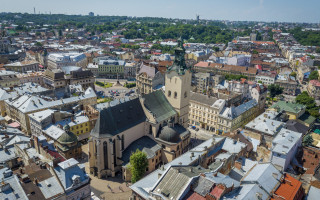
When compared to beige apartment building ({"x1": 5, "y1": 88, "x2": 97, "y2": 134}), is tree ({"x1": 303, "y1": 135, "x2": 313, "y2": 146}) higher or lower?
lower

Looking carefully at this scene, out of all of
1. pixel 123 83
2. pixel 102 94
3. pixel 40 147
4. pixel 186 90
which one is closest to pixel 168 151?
pixel 186 90

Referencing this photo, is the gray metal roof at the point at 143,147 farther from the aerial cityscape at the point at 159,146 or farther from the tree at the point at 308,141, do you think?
the tree at the point at 308,141

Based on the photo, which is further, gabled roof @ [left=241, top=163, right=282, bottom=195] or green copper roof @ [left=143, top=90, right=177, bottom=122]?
green copper roof @ [left=143, top=90, right=177, bottom=122]

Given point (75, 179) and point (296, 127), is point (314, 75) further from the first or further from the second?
point (75, 179)

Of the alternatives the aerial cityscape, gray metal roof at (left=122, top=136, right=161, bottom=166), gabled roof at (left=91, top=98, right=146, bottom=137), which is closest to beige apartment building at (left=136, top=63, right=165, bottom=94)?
the aerial cityscape

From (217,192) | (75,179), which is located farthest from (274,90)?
(75,179)

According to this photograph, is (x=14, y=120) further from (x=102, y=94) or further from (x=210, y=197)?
(x=210, y=197)

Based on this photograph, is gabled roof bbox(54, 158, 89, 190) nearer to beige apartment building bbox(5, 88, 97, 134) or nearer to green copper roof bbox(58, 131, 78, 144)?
green copper roof bbox(58, 131, 78, 144)
